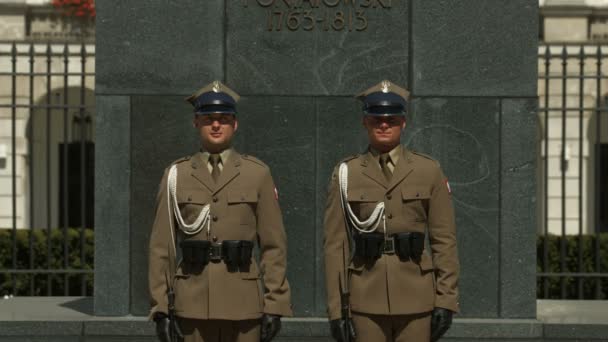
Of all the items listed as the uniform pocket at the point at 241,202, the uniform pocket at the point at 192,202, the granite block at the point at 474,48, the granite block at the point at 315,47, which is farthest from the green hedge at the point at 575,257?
the uniform pocket at the point at 192,202

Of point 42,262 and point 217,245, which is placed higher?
point 217,245

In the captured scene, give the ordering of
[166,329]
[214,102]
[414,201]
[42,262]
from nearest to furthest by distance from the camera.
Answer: [166,329] < [214,102] < [414,201] < [42,262]

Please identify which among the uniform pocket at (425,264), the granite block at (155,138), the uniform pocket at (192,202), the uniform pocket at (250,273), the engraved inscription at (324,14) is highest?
the engraved inscription at (324,14)

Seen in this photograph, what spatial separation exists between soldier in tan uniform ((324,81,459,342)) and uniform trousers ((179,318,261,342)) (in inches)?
15.8

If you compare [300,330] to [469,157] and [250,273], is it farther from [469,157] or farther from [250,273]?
[250,273]

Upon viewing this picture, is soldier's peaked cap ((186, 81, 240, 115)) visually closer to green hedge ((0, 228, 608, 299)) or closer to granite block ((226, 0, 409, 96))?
granite block ((226, 0, 409, 96))

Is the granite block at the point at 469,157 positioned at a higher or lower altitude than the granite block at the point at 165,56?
lower

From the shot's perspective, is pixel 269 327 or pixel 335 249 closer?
pixel 269 327

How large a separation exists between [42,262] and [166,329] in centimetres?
743

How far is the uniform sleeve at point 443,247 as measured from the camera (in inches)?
258

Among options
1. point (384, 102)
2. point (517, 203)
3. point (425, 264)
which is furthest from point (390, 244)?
point (517, 203)

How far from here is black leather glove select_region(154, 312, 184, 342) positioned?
641 cm

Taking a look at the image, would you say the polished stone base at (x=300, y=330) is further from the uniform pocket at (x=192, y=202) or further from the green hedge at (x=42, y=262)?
the green hedge at (x=42, y=262)

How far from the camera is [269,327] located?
6492 mm
